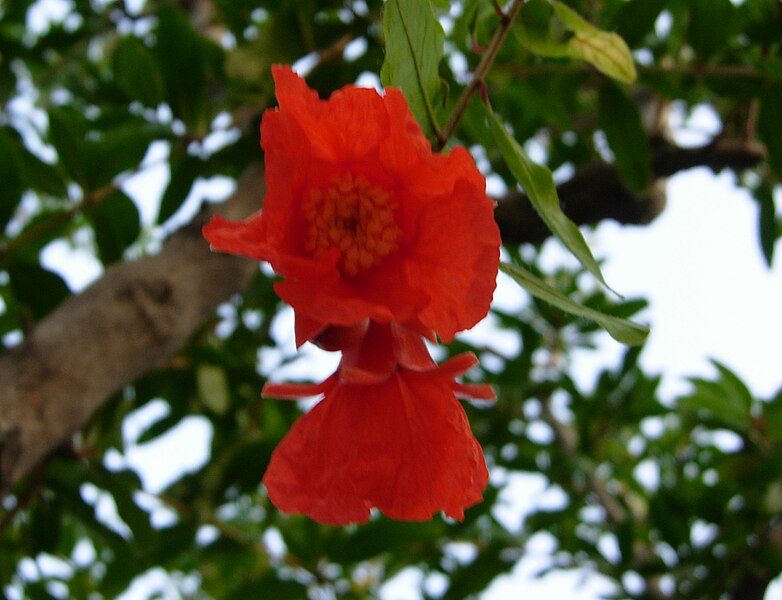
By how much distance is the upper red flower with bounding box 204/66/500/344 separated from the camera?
50cm

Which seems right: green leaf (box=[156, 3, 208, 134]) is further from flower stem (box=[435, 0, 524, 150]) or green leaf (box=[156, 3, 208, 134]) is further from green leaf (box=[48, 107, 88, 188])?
flower stem (box=[435, 0, 524, 150])

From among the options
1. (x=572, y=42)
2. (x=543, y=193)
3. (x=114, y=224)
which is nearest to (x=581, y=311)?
(x=543, y=193)

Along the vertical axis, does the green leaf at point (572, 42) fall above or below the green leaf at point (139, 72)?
above

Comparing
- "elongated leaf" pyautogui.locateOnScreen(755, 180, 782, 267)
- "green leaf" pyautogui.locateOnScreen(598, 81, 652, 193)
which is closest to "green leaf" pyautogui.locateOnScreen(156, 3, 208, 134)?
"green leaf" pyautogui.locateOnScreen(598, 81, 652, 193)

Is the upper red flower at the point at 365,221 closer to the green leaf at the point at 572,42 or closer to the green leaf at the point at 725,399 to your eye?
the green leaf at the point at 572,42

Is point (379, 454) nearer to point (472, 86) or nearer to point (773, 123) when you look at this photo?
point (472, 86)

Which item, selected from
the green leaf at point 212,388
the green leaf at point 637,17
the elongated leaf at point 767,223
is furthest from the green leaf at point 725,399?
the green leaf at point 212,388

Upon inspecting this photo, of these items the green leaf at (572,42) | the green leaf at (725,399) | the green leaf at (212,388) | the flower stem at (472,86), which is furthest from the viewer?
the green leaf at (725,399)

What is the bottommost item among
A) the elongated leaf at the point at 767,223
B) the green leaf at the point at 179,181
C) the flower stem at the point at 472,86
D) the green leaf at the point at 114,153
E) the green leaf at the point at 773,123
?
the elongated leaf at the point at 767,223

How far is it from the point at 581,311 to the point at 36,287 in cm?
96

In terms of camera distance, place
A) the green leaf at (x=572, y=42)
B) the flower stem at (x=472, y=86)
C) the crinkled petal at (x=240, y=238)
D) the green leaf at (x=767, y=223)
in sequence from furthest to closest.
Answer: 1. the green leaf at (x=767, y=223)
2. the green leaf at (x=572, y=42)
3. the flower stem at (x=472, y=86)
4. the crinkled petal at (x=240, y=238)

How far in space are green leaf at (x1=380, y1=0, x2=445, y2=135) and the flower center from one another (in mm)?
86

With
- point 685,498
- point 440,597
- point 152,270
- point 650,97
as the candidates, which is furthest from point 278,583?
point 650,97

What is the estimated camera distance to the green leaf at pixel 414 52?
21.5 inches
